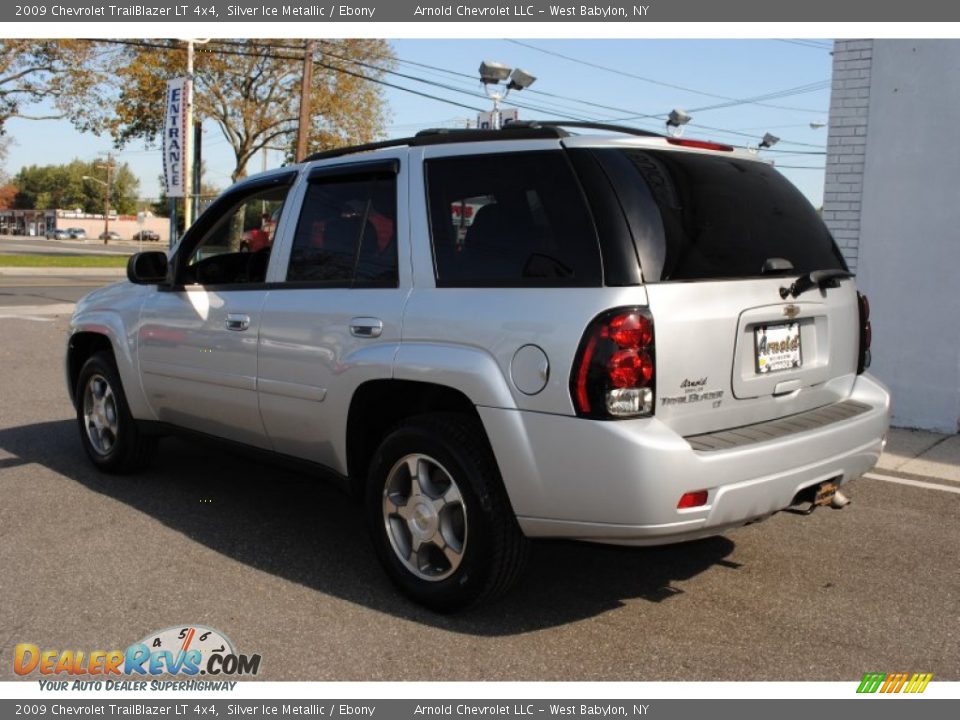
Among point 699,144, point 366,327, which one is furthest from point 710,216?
point 366,327

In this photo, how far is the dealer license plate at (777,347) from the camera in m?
3.64

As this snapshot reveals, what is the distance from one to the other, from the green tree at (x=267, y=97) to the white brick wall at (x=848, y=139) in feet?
97.1

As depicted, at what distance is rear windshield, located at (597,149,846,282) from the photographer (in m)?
3.41

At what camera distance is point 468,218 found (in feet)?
12.6

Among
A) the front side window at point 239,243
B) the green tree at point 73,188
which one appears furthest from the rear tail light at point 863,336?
the green tree at point 73,188

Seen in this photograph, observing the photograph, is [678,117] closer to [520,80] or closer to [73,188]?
[520,80]

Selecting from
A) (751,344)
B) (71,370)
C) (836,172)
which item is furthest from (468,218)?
(836,172)

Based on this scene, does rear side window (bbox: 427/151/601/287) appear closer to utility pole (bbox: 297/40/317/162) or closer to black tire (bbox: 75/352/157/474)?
black tire (bbox: 75/352/157/474)

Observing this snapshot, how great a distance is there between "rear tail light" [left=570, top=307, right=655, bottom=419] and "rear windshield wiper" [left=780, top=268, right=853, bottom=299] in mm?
827

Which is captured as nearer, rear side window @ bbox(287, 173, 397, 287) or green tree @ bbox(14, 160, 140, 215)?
rear side window @ bbox(287, 173, 397, 287)

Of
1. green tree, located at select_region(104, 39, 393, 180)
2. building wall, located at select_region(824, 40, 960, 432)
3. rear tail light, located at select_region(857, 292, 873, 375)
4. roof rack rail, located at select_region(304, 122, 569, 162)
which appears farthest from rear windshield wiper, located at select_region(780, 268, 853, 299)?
green tree, located at select_region(104, 39, 393, 180)

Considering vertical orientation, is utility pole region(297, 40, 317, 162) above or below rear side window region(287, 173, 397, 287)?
above

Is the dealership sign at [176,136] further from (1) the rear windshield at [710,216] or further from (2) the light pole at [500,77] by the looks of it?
(1) the rear windshield at [710,216]
